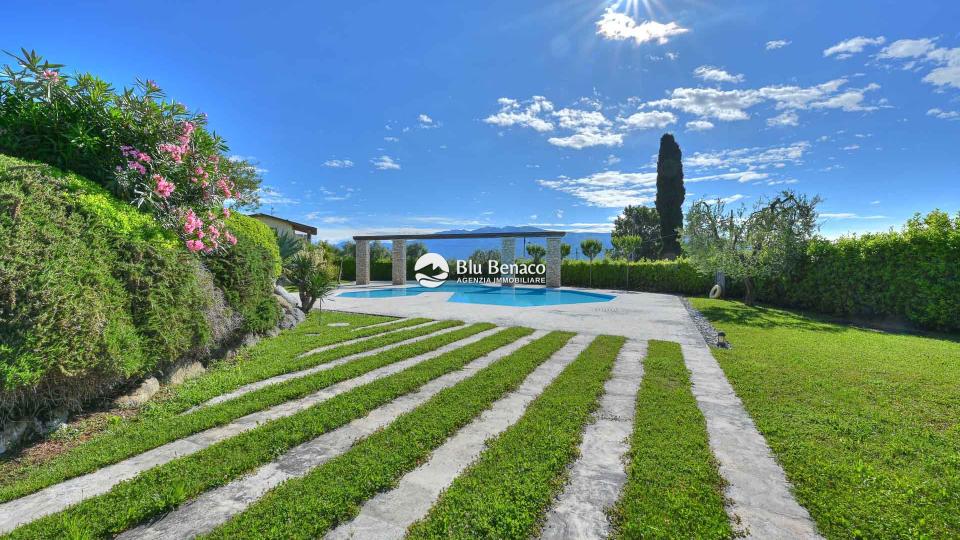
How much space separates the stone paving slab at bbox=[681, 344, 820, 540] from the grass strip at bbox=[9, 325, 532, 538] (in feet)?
10.5

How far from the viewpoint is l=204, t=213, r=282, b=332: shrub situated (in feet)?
19.6

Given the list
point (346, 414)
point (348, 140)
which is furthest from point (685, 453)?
point (348, 140)

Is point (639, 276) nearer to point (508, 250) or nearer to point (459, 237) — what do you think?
point (508, 250)

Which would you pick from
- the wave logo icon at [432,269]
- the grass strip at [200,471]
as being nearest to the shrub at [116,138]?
the grass strip at [200,471]

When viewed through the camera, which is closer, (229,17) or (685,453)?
(685,453)

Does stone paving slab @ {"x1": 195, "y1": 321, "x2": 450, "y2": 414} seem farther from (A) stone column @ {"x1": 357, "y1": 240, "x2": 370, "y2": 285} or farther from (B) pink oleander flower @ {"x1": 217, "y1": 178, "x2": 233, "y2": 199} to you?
(A) stone column @ {"x1": 357, "y1": 240, "x2": 370, "y2": 285}

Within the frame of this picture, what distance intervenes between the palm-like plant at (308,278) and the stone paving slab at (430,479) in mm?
7485

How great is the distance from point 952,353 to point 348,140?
22.4 m

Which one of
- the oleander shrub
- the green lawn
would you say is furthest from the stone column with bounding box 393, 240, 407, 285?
the green lawn

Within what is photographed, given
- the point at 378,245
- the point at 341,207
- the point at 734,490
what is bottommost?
the point at 734,490

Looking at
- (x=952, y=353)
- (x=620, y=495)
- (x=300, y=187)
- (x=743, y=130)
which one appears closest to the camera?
(x=620, y=495)

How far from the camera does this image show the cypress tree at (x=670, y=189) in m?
31.0

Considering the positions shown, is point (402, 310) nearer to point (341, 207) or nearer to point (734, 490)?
point (734, 490)

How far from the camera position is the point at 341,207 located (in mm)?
33219
